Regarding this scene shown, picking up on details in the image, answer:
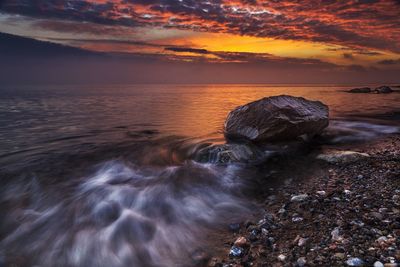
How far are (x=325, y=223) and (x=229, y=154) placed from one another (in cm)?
495

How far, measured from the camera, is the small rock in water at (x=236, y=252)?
4621 mm

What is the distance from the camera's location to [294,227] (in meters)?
5.24

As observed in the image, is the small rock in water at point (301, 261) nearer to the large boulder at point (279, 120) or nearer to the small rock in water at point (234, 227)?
the small rock in water at point (234, 227)

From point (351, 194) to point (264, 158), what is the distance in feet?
13.2

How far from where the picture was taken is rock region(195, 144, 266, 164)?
32.3 feet

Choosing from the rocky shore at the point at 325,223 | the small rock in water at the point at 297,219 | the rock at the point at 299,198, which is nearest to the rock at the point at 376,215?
the rocky shore at the point at 325,223

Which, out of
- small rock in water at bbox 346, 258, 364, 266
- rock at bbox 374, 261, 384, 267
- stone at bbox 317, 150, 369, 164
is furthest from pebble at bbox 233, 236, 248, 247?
stone at bbox 317, 150, 369, 164

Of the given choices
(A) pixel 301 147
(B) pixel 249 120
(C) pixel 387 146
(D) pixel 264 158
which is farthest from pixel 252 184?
(C) pixel 387 146

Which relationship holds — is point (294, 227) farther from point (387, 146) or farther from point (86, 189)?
Result: point (387, 146)

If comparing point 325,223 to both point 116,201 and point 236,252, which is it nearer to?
point 236,252

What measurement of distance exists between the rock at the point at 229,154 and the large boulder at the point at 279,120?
1.45 m

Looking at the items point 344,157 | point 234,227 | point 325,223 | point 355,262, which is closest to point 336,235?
point 325,223

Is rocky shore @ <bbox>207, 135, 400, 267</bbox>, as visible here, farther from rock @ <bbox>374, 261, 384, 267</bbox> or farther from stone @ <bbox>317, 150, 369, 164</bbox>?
stone @ <bbox>317, 150, 369, 164</bbox>

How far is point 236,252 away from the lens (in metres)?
4.68
